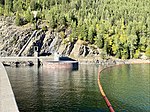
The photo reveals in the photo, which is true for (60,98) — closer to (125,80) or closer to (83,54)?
(125,80)

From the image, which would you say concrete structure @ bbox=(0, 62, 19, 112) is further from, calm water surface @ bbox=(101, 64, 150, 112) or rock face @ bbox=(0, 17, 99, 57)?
rock face @ bbox=(0, 17, 99, 57)

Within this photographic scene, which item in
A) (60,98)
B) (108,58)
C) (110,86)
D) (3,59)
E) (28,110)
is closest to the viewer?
(28,110)

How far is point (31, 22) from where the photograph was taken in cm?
19950

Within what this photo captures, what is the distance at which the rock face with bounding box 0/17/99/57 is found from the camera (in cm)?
18862

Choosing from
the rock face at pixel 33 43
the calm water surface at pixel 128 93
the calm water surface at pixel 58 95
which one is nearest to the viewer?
the calm water surface at pixel 58 95

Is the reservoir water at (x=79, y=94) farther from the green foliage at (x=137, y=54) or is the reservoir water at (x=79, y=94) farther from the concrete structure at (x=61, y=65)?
the green foliage at (x=137, y=54)

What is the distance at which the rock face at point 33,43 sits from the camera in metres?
189

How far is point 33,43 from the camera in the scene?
191 meters

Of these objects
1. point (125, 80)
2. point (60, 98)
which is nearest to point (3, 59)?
point (125, 80)

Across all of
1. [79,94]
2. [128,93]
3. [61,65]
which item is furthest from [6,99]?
[61,65]

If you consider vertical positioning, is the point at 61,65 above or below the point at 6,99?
below

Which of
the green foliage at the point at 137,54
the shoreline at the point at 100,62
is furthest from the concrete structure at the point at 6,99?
the green foliage at the point at 137,54

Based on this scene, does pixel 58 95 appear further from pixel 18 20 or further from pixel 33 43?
pixel 18 20

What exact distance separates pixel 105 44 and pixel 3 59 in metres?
63.3
